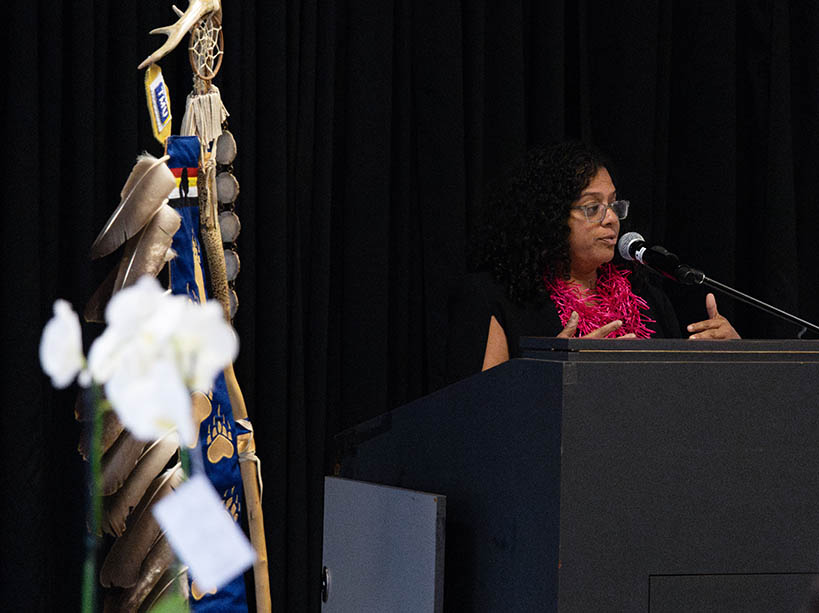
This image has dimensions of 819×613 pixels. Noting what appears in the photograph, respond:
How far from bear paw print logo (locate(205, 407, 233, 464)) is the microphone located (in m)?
0.61

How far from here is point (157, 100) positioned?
1.15m

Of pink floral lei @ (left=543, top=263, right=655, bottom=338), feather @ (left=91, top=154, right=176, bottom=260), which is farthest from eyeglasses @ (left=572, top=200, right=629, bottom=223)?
feather @ (left=91, top=154, right=176, bottom=260)

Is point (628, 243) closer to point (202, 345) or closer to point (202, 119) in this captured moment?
point (202, 119)

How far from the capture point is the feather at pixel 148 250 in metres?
0.87

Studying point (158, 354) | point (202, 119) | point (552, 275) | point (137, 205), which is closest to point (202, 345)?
point (158, 354)

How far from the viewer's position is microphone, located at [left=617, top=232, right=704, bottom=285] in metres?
1.09

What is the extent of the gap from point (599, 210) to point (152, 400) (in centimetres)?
162

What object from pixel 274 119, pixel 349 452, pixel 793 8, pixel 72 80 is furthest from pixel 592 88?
pixel 349 452

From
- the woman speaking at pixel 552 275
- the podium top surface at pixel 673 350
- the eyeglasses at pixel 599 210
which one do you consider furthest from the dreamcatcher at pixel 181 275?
the eyeglasses at pixel 599 210

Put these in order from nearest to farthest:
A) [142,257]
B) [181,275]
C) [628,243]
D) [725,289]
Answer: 1. [142,257]
2. [725,289]
3. [181,275]
4. [628,243]

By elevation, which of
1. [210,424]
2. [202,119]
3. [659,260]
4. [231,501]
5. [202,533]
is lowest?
[231,501]

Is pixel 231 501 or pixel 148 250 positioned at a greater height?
pixel 148 250

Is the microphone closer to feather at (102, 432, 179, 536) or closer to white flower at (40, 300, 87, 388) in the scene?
feather at (102, 432, 179, 536)

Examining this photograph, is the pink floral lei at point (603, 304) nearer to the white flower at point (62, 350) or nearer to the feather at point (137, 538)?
the feather at point (137, 538)
